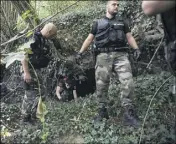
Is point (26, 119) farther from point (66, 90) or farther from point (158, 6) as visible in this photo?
point (158, 6)

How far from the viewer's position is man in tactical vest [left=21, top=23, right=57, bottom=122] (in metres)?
5.83

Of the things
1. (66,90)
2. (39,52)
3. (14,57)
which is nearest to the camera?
(14,57)

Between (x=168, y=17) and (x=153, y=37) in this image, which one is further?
(x=153, y=37)

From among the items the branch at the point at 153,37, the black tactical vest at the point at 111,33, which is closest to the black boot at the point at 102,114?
the black tactical vest at the point at 111,33

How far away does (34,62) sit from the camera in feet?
20.1

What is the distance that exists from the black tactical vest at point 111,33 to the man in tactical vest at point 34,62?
80 cm

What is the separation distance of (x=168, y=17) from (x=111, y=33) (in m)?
2.81

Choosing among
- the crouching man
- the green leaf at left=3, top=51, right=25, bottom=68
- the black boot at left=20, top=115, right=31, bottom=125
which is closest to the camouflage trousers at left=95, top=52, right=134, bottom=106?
the black boot at left=20, top=115, right=31, bottom=125

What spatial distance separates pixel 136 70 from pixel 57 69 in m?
2.00

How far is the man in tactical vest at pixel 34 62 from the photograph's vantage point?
583cm

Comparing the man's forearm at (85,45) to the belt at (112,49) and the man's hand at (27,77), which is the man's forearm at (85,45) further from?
the man's hand at (27,77)

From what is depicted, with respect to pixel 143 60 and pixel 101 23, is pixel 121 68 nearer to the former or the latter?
pixel 101 23

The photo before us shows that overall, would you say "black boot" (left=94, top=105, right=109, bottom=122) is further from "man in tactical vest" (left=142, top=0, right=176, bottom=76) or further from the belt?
"man in tactical vest" (left=142, top=0, right=176, bottom=76)

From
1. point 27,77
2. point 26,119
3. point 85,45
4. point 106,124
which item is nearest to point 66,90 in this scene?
point 26,119
